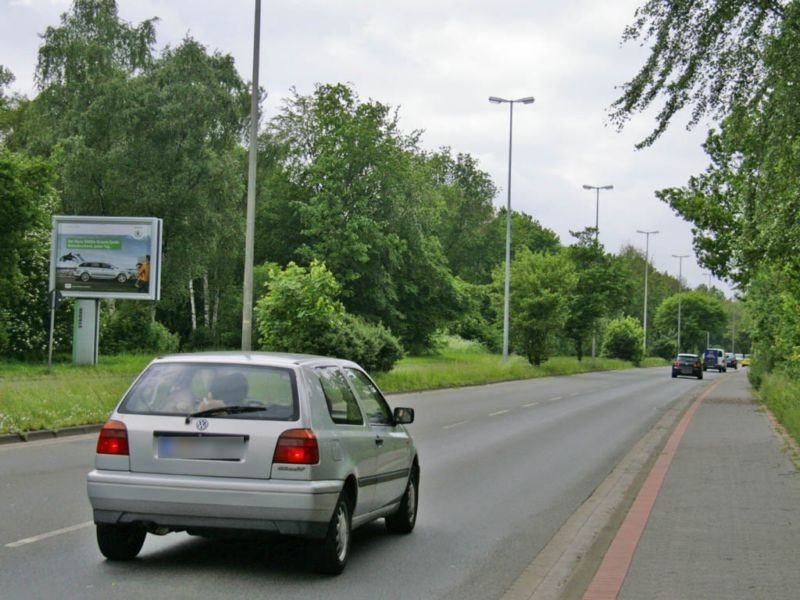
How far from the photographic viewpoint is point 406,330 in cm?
→ 6806

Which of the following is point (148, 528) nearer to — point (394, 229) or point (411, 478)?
point (411, 478)

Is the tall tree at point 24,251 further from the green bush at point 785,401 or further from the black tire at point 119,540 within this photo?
the black tire at point 119,540

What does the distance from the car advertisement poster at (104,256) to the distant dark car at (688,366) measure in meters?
38.0

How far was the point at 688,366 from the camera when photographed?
A: 6338cm

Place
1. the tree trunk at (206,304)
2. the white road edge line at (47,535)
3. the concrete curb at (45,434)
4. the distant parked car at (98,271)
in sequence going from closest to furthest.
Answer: the white road edge line at (47,535) < the concrete curb at (45,434) < the distant parked car at (98,271) < the tree trunk at (206,304)

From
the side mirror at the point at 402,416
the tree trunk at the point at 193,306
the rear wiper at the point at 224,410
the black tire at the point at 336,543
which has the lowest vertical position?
the black tire at the point at 336,543

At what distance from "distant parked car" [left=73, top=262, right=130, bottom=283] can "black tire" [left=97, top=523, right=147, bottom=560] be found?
27703 millimetres

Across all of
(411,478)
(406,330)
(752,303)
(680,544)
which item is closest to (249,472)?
(411,478)

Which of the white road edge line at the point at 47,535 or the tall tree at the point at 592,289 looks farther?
the tall tree at the point at 592,289

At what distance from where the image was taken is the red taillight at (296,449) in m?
6.70

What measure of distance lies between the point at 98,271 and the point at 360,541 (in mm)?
27162

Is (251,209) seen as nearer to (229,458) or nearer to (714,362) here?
(229,458)

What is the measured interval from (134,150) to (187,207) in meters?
3.53

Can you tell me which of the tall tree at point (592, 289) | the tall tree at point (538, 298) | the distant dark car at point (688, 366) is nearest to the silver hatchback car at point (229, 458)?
the tall tree at point (538, 298)
